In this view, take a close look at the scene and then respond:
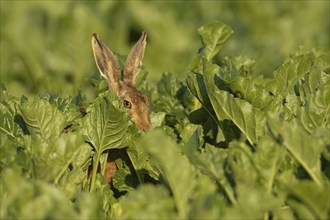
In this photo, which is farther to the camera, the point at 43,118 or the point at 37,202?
the point at 43,118

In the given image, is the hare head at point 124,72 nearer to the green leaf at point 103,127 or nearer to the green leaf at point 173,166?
the green leaf at point 103,127

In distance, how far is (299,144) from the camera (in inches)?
136

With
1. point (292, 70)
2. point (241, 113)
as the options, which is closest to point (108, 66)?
point (292, 70)

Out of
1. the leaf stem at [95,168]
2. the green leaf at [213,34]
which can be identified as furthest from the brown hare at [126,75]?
the leaf stem at [95,168]

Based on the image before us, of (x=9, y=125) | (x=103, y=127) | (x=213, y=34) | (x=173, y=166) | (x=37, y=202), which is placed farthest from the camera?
(x=213, y=34)

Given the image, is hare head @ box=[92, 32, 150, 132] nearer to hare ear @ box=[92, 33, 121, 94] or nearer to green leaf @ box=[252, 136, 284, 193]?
hare ear @ box=[92, 33, 121, 94]

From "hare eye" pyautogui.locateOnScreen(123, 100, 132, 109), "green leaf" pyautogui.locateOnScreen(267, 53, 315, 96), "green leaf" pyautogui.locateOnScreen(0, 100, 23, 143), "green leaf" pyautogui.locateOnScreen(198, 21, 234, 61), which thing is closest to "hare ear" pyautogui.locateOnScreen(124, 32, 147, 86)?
"hare eye" pyautogui.locateOnScreen(123, 100, 132, 109)

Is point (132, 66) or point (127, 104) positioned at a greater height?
point (132, 66)

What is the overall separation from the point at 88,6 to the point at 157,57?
60.7 inches

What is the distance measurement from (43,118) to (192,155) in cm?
91

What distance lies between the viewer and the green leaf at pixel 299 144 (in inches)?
135

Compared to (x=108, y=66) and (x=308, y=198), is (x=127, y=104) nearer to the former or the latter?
(x=108, y=66)

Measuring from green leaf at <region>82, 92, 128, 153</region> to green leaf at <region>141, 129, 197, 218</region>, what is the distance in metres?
0.85

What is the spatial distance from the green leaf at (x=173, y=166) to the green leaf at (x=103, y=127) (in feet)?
2.79
